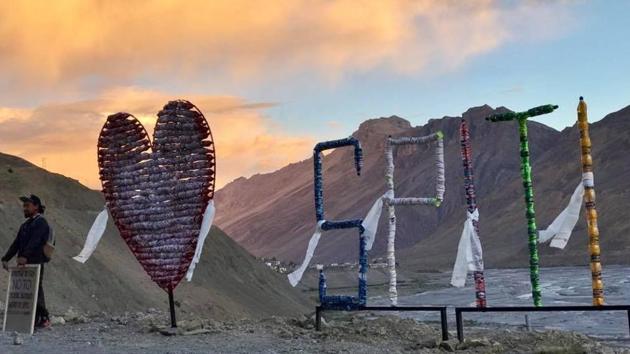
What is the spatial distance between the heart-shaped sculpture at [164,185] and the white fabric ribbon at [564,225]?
5.66m

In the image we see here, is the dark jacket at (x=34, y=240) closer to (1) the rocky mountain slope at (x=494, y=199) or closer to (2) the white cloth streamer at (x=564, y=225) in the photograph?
(2) the white cloth streamer at (x=564, y=225)

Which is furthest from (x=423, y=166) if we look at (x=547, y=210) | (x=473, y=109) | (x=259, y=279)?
(x=259, y=279)

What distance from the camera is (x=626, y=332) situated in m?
30.2

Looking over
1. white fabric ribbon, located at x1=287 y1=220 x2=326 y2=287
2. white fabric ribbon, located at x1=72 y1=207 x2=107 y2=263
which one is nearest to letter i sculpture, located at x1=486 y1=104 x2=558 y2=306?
white fabric ribbon, located at x1=287 y1=220 x2=326 y2=287

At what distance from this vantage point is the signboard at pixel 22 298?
12445mm

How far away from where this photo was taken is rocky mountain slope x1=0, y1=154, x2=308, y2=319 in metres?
30.8

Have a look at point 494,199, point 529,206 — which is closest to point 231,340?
point 529,206

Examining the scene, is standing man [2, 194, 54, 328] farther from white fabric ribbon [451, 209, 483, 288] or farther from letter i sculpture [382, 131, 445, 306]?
white fabric ribbon [451, 209, 483, 288]

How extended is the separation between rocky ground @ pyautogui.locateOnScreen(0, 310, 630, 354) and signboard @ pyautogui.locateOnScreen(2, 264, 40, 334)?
0.21 m

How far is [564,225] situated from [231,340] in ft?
19.0

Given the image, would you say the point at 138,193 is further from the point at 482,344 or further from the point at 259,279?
the point at 259,279

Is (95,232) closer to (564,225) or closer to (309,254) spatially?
(309,254)

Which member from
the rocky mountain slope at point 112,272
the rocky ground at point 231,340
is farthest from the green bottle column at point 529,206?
the rocky mountain slope at point 112,272

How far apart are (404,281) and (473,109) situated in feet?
334
